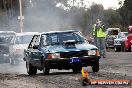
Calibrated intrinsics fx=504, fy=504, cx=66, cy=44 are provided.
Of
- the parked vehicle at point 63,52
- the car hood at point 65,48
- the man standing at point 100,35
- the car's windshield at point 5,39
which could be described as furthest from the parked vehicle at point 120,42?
the car hood at point 65,48

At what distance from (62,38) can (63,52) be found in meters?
1.12

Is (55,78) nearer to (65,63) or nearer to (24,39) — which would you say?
(65,63)

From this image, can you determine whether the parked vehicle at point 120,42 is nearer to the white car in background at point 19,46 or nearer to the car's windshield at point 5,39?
the car's windshield at point 5,39

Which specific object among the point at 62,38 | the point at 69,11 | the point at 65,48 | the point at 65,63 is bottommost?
the point at 65,63

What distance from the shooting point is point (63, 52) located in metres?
13.8

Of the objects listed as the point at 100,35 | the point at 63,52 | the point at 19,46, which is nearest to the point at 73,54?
the point at 63,52

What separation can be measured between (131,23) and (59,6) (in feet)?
39.2

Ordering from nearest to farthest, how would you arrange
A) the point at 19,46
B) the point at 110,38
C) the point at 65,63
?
the point at 65,63
the point at 19,46
the point at 110,38

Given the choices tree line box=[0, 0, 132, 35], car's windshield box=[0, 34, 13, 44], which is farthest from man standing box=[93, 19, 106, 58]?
tree line box=[0, 0, 132, 35]

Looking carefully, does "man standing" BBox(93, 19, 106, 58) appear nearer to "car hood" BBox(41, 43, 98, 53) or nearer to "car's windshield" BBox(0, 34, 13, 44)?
"car's windshield" BBox(0, 34, 13, 44)

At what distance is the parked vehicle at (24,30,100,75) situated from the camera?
13.8 metres

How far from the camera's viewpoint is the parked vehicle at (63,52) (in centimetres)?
1380

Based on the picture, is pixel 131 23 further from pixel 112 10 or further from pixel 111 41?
pixel 111 41

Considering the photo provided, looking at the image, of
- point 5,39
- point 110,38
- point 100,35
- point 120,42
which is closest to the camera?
point 100,35
